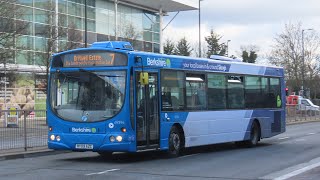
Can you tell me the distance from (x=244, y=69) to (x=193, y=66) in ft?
11.3

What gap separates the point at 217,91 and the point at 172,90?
2670mm

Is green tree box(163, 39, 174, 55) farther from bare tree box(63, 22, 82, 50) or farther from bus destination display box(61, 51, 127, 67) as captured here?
bus destination display box(61, 51, 127, 67)

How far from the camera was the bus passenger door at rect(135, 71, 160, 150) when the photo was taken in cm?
1411

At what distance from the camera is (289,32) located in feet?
208

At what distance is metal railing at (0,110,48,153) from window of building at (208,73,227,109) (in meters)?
5.50

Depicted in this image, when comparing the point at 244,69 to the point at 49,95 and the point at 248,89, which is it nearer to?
the point at 248,89

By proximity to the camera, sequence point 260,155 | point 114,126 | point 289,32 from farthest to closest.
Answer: point 289,32 < point 260,155 < point 114,126

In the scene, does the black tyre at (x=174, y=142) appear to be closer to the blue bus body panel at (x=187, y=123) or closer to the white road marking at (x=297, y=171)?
the blue bus body panel at (x=187, y=123)

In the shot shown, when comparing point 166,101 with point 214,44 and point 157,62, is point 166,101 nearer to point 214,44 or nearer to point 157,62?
point 157,62

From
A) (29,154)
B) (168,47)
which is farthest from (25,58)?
(168,47)

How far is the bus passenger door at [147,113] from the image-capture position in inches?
555

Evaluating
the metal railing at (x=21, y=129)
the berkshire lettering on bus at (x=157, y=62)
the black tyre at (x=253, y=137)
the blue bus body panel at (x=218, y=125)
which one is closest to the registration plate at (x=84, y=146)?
the blue bus body panel at (x=218, y=125)

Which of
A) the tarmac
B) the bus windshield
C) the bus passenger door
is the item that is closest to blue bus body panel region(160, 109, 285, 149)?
the bus passenger door

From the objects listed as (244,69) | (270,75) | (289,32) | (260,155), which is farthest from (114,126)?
(289,32)
